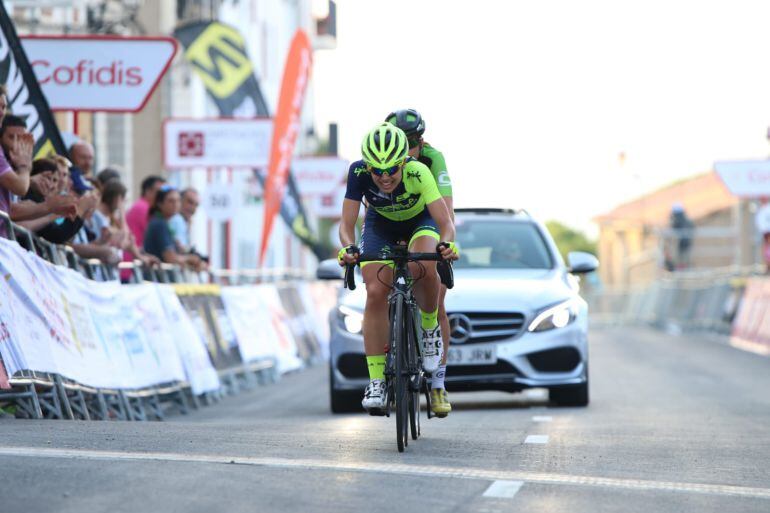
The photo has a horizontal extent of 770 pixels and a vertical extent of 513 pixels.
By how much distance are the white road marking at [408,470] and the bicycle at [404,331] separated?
1.07 metres

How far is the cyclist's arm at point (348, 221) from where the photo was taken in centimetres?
986

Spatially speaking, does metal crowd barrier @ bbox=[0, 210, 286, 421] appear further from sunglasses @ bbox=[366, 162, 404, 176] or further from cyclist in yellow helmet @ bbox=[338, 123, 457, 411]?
sunglasses @ bbox=[366, 162, 404, 176]

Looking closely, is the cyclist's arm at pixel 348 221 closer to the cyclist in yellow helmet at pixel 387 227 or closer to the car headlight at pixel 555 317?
the cyclist in yellow helmet at pixel 387 227

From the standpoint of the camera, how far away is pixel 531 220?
50.9 ft

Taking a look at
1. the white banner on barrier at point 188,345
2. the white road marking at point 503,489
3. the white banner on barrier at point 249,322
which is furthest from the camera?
the white banner on barrier at point 249,322

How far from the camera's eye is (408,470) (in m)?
8.16

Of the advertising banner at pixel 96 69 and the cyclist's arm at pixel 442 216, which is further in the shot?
the advertising banner at pixel 96 69

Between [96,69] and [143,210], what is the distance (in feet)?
7.27

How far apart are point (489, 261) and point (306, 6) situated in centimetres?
5701

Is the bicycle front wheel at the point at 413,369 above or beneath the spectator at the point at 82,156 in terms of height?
beneath

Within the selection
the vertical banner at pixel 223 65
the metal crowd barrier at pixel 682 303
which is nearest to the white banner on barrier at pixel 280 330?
the vertical banner at pixel 223 65

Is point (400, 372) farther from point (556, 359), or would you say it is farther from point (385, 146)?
point (556, 359)

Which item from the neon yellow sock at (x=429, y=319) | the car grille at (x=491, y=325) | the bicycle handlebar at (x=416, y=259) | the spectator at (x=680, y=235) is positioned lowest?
the spectator at (x=680, y=235)

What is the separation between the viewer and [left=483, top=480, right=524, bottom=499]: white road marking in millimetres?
7335
